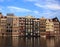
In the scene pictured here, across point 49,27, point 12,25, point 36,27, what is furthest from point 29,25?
point 49,27

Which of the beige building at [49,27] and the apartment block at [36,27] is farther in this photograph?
the beige building at [49,27]

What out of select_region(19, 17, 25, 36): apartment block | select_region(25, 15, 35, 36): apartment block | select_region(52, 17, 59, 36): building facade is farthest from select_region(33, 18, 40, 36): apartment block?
select_region(52, 17, 59, 36): building facade

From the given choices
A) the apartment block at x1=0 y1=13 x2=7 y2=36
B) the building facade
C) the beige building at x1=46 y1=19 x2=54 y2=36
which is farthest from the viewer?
the building facade

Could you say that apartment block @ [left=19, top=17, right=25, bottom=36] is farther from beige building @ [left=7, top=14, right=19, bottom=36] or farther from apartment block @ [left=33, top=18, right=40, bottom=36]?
apartment block @ [left=33, top=18, right=40, bottom=36]

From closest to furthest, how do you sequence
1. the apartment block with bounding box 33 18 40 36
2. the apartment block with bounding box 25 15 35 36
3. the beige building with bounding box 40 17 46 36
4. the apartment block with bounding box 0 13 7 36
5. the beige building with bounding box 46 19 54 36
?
1. the apartment block with bounding box 25 15 35 36
2. the apartment block with bounding box 0 13 7 36
3. the apartment block with bounding box 33 18 40 36
4. the beige building with bounding box 40 17 46 36
5. the beige building with bounding box 46 19 54 36

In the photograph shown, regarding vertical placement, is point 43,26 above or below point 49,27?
above

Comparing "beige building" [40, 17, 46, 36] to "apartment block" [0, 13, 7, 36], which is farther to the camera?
"beige building" [40, 17, 46, 36]

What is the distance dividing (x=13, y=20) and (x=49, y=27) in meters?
10.8

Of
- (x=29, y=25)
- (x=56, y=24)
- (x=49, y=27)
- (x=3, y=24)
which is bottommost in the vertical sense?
(x=49, y=27)

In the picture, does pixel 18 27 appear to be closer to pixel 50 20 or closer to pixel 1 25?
pixel 1 25

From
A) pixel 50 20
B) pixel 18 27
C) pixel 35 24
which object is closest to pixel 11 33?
pixel 18 27

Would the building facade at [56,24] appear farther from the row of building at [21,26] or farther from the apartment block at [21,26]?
the apartment block at [21,26]

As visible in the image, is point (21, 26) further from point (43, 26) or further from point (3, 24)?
point (43, 26)

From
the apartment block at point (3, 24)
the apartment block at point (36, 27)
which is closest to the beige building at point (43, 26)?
the apartment block at point (36, 27)
